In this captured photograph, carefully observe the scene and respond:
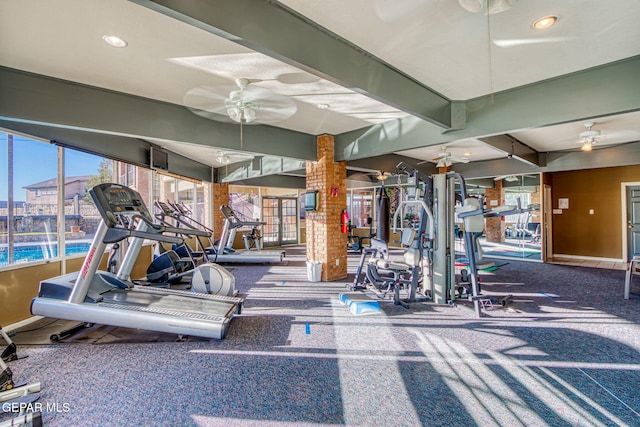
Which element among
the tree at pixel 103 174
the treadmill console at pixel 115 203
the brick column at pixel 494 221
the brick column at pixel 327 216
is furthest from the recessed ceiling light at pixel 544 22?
the brick column at pixel 494 221

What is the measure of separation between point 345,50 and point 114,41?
6.24 ft

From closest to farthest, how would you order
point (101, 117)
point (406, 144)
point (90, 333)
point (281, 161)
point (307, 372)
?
point (307, 372) < point (90, 333) < point (101, 117) < point (406, 144) < point (281, 161)

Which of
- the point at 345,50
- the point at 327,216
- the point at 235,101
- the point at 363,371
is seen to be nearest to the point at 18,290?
the point at 235,101

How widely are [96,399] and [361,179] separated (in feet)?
29.5

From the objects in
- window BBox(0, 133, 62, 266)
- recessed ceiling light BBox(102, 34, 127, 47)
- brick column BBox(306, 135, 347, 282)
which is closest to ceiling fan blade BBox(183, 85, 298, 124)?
recessed ceiling light BBox(102, 34, 127, 47)

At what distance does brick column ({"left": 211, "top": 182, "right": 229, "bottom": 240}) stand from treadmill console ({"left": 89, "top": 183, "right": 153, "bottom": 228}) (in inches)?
225

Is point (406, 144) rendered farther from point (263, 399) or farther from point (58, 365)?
point (58, 365)

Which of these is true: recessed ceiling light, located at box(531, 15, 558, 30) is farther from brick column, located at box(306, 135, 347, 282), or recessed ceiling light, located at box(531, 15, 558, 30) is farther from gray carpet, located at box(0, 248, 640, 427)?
brick column, located at box(306, 135, 347, 282)

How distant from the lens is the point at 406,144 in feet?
15.4

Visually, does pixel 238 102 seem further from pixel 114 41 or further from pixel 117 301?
pixel 117 301

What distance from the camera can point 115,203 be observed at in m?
3.32

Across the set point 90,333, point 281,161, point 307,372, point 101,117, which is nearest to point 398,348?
point 307,372

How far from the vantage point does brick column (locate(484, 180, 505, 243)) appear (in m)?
10.7

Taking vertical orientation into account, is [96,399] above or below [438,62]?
below
